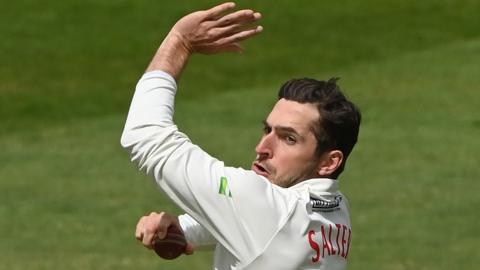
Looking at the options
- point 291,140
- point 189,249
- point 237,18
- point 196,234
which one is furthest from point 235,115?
point 237,18

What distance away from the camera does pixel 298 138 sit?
18.0ft

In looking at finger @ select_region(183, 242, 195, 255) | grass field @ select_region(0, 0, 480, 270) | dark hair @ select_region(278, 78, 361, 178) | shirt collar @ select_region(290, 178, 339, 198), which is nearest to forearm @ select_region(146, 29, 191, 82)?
dark hair @ select_region(278, 78, 361, 178)

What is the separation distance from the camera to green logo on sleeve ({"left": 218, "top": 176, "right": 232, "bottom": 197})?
17.2 ft

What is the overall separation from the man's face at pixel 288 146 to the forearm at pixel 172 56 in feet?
1.40

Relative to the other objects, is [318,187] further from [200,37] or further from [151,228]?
[200,37]

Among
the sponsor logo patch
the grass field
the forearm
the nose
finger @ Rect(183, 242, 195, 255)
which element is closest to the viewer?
the forearm

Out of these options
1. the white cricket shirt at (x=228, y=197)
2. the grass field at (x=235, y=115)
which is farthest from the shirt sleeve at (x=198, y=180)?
the grass field at (x=235, y=115)

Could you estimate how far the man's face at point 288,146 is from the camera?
5.45 metres

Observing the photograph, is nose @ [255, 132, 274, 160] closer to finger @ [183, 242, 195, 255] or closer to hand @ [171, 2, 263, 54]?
hand @ [171, 2, 263, 54]

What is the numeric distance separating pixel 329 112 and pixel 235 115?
15237mm

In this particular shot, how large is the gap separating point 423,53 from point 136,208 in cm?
985

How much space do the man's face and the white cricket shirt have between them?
6 centimetres

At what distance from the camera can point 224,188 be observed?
17.2 ft

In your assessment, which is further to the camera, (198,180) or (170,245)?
(170,245)
